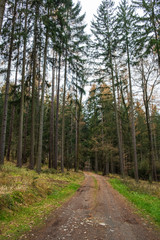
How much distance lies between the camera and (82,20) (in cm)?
1875

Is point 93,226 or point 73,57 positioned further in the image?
point 73,57

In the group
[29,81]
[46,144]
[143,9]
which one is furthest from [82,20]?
[46,144]

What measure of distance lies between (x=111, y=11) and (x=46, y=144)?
20737 millimetres

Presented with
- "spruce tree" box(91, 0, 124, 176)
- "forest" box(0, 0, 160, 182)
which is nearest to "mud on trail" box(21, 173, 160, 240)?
"forest" box(0, 0, 160, 182)

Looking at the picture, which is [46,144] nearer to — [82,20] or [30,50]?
[30,50]

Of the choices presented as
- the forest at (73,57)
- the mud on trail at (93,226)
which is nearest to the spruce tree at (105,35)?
the forest at (73,57)

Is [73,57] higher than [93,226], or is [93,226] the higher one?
[73,57]

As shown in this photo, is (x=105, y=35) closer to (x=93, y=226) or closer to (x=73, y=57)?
(x=73, y=57)

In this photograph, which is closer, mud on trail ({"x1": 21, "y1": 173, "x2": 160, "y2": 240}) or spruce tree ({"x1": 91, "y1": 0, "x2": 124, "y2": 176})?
mud on trail ({"x1": 21, "y1": 173, "x2": 160, "y2": 240})

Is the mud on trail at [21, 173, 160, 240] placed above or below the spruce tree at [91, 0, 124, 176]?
below

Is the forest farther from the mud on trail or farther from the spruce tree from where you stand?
the mud on trail

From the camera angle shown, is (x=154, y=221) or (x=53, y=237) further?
(x=154, y=221)

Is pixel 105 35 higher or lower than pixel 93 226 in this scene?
higher

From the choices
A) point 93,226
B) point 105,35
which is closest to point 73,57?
point 105,35
